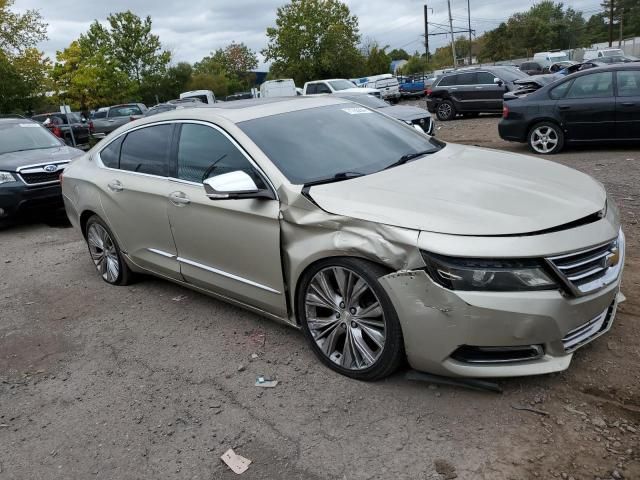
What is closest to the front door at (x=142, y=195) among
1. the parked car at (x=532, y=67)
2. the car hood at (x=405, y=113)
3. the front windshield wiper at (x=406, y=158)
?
the front windshield wiper at (x=406, y=158)

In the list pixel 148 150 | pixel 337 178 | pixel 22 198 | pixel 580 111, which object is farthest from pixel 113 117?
pixel 337 178

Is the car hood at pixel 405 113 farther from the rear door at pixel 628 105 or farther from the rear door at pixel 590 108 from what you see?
the rear door at pixel 628 105

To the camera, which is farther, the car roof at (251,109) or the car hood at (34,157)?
the car hood at (34,157)

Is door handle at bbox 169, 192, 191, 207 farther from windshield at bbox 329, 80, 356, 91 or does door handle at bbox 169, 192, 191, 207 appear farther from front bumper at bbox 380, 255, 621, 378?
windshield at bbox 329, 80, 356, 91

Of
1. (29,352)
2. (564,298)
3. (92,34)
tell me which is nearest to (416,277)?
(564,298)

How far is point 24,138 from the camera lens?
965 cm

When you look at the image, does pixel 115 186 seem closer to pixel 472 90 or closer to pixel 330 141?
pixel 330 141

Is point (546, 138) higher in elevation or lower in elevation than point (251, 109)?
lower

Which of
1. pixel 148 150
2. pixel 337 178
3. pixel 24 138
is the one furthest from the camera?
pixel 24 138

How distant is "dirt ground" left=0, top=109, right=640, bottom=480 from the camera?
108 inches

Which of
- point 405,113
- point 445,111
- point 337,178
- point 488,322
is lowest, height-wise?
point 445,111

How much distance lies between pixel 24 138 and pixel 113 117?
53.6ft

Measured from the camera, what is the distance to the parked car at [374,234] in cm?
→ 282

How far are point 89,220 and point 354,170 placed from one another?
10.2 ft
